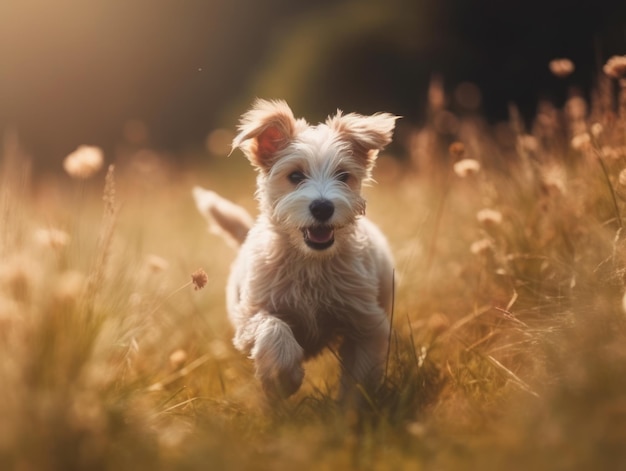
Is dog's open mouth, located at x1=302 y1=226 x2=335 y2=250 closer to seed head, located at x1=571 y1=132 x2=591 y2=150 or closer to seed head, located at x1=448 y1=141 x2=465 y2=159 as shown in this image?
seed head, located at x1=448 y1=141 x2=465 y2=159

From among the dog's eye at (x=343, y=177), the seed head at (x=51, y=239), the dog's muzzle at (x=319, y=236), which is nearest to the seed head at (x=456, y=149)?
the dog's eye at (x=343, y=177)

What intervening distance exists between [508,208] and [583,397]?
8.70 feet

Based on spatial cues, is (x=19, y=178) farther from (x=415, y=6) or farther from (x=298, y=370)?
(x=415, y=6)

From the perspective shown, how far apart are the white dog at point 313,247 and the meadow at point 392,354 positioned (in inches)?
9.3

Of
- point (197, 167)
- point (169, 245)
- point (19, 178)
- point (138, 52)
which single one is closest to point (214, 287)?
point (169, 245)

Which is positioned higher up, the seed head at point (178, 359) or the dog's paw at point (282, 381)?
the seed head at point (178, 359)

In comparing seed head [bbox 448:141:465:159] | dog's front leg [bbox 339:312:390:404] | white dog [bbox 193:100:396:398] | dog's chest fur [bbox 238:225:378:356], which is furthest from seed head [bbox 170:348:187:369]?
seed head [bbox 448:141:465:159]

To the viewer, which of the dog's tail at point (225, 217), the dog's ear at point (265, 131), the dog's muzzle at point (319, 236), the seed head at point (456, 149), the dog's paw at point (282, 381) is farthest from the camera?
the dog's tail at point (225, 217)

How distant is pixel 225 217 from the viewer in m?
5.27

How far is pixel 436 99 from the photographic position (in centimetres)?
590

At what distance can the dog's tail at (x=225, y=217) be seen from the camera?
5.24m

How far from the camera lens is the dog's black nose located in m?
4.00

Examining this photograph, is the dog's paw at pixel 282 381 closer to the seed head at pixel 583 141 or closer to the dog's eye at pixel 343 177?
the dog's eye at pixel 343 177

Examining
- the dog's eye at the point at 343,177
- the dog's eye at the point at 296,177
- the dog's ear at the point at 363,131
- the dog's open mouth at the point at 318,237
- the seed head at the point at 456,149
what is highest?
the dog's ear at the point at 363,131
